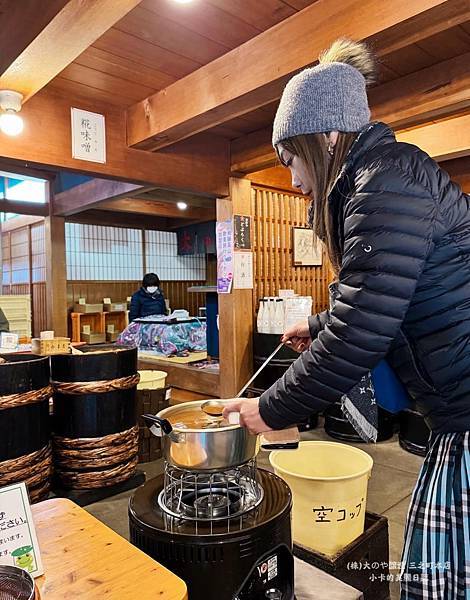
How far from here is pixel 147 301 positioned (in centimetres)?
666

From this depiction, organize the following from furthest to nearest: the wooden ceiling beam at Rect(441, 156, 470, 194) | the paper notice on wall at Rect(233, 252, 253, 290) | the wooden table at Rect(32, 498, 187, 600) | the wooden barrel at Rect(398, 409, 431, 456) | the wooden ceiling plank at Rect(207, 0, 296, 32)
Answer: the wooden ceiling beam at Rect(441, 156, 470, 194) → the paper notice on wall at Rect(233, 252, 253, 290) → the wooden barrel at Rect(398, 409, 431, 456) → the wooden ceiling plank at Rect(207, 0, 296, 32) → the wooden table at Rect(32, 498, 187, 600)

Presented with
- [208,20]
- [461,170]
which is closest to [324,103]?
[208,20]

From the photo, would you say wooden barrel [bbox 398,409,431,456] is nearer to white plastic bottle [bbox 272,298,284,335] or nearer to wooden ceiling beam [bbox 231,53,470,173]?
white plastic bottle [bbox 272,298,284,335]

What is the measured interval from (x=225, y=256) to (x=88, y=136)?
1.52 metres

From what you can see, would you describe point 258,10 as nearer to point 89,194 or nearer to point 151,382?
point 151,382

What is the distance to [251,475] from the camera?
4.46 ft

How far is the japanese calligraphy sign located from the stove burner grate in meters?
2.85

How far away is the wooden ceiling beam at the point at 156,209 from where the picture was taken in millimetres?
7134

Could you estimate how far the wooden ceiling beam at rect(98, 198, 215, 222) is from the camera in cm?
713

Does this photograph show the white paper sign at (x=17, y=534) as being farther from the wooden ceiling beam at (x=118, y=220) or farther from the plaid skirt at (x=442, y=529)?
the wooden ceiling beam at (x=118, y=220)

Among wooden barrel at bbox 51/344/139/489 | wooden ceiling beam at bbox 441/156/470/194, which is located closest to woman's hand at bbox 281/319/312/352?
wooden barrel at bbox 51/344/139/489

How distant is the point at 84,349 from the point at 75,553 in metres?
2.06

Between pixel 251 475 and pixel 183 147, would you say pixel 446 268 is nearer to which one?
pixel 251 475

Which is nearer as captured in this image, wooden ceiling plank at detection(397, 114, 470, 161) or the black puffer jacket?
the black puffer jacket
